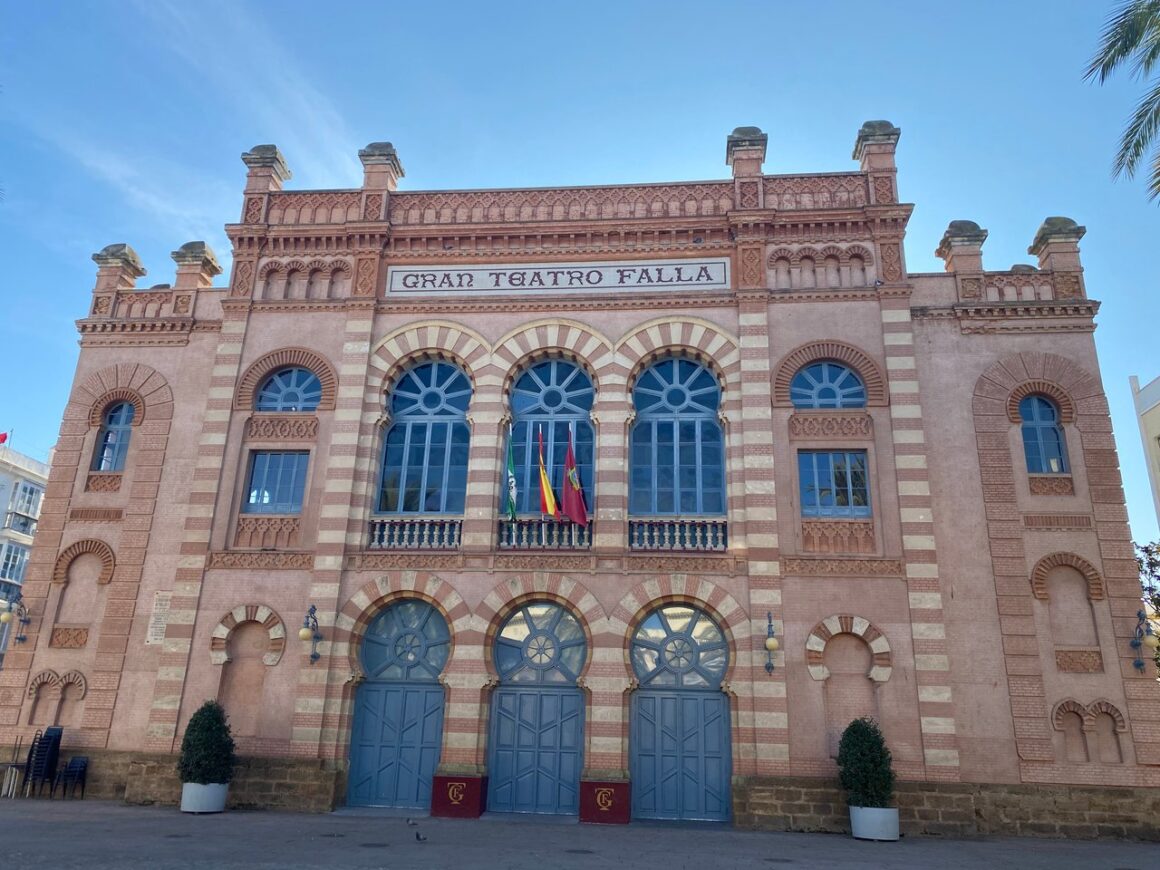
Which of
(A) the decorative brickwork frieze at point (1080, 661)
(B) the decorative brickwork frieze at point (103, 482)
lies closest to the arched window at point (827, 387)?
(A) the decorative brickwork frieze at point (1080, 661)

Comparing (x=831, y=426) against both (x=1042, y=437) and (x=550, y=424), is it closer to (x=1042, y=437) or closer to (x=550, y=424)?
(x=1042, y=437)

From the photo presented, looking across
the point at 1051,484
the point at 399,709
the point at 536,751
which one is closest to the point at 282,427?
the point at 399,709

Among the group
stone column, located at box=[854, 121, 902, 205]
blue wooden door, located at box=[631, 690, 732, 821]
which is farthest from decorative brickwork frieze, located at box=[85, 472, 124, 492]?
stone column, located at box=[854, 121, 902, 205]

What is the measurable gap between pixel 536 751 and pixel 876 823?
20.8ft

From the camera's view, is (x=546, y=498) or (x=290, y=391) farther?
(x=290, y=391)

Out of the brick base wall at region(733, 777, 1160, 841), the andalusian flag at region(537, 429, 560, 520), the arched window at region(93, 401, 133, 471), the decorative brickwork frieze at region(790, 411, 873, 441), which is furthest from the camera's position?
the arched window at region(93, 401, 133, 471)

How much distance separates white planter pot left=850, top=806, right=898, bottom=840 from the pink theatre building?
82 cm

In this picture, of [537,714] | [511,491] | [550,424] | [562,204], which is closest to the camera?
[537,714]

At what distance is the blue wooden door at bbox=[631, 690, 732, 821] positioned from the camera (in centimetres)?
1573

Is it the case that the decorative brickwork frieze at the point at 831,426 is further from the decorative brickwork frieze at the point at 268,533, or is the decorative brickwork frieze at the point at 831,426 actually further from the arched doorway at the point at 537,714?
the decorative brickwork frieze at the point at 268,533

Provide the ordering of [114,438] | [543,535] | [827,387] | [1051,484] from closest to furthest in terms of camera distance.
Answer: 1. [1051,484]
2. [543,535]
3. [827,387]
4. [114,438]

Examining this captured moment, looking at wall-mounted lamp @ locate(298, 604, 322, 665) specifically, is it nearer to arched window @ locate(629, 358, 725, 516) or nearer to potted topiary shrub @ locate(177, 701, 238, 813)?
potted topiary shrub @ locate(177, 701, 238, 813)

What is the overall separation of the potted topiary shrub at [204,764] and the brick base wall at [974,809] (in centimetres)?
957

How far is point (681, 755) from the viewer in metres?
16.0
